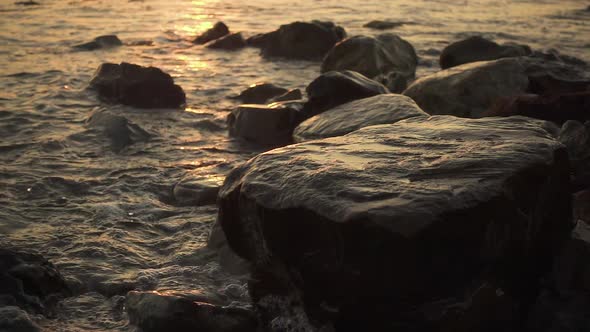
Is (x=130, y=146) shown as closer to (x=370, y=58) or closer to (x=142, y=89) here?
(x=142, y=89)

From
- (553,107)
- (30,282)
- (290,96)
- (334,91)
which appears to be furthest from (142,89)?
(30,282)

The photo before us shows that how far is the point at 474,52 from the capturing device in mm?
8930

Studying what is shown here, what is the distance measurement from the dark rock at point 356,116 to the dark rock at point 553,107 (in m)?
0.83

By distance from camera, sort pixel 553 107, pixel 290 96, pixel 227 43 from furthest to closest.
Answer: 1. pixel 227 43
2. pixel 290 96
3. pixel 553 107

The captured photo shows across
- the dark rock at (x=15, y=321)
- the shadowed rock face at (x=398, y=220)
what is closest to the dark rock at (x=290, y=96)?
the shadowed rock face at (x=398, y=220)

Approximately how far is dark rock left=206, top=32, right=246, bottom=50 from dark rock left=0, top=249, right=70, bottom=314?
329 inches

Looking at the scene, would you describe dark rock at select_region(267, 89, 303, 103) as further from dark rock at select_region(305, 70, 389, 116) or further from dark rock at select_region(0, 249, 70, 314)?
dark rock at select_region(0, 249, 70, 314)

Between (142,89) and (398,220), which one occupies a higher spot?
(398,220)

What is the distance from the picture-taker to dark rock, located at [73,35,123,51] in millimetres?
11094

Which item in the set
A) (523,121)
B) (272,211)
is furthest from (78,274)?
(523,121)

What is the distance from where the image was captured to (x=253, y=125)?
21.0ft

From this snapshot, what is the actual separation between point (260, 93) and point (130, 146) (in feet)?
6.61

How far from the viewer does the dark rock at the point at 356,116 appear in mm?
5188

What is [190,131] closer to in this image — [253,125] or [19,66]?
[253,125]
